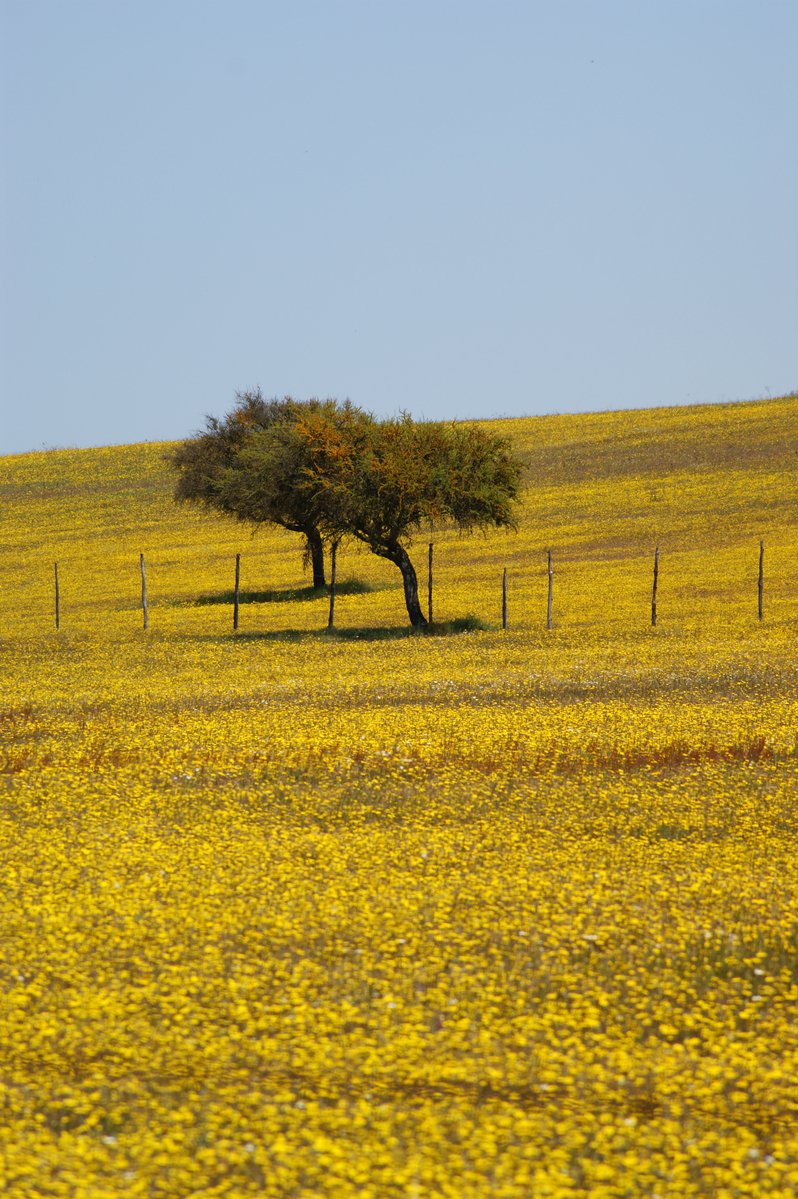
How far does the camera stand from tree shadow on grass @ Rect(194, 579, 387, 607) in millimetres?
58062

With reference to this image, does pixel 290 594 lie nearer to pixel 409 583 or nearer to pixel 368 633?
pixel 409 583

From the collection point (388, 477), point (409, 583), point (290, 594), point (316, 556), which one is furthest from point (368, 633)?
point (316, 556)

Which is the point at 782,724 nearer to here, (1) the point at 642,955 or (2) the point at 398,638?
(1) the point at 642,955

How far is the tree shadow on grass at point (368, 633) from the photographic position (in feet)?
144

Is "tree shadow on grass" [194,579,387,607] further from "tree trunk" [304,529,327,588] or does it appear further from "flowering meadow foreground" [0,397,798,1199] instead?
"flowering meadow foreground" [0,397,798,1199]

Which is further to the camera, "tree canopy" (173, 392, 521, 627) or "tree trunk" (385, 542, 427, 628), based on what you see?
"tree trunk" (385, 542, 427, 628)

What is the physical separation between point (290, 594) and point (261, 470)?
11058 millimetres

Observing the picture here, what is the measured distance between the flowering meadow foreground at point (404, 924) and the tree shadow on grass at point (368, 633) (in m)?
5.32

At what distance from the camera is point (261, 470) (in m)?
49.3

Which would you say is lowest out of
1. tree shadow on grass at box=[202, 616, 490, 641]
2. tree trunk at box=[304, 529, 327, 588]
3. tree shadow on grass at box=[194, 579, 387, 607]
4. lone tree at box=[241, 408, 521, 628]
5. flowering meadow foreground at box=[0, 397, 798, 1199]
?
flowering meadow foreground at box=[0, 397, 798, 1199]

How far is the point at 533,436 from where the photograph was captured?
106 m

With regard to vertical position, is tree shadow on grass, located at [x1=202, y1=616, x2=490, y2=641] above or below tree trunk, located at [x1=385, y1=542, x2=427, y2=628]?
below

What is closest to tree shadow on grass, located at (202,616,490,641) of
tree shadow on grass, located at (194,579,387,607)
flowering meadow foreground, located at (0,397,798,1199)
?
flowering meadow foreground, located at (0,397,798,1199)

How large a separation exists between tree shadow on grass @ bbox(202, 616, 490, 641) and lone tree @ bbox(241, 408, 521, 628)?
924 millimetres
